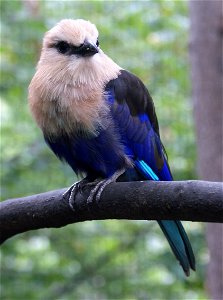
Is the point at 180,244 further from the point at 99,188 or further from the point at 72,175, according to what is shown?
the point at 72,175

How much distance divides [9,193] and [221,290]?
4.92ft

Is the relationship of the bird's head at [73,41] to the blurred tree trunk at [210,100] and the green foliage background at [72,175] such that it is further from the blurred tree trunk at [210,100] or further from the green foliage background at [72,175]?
the green foliage background at [72,175]

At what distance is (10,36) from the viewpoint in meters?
4.91

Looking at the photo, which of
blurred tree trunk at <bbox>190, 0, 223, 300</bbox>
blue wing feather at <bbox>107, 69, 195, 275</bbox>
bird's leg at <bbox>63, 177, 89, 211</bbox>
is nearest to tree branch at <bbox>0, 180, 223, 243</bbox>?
bird's leg at <bbox>63, 177, 89, 211</bbox>

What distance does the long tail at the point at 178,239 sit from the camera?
2.99m

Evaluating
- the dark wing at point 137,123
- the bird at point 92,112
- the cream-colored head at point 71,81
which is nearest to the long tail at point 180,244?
the bird at point 92,112

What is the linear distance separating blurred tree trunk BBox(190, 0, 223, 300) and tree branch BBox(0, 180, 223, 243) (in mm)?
1153

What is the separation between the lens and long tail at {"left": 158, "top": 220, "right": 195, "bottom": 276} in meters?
2.99

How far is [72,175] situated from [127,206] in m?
2.18

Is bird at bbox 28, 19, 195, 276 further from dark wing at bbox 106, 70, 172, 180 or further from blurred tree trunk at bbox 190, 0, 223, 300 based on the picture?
blurred tree trunk at bbox 190, 0, 223, 300

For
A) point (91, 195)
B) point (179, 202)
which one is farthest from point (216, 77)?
point (179, 202)

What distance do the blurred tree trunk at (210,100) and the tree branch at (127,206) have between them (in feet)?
3.78

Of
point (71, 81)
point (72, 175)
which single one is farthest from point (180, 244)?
point (72, 175)

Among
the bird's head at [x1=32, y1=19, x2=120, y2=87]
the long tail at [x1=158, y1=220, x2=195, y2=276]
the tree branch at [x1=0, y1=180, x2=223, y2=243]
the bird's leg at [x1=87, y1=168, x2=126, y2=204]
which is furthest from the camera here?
the bird's head at [x1=32, y1=19, x2=120, y2=87]
